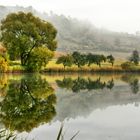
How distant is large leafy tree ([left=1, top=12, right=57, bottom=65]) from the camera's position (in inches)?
3275

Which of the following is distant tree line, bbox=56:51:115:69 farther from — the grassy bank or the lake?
the lake

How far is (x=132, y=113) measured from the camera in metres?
25.3

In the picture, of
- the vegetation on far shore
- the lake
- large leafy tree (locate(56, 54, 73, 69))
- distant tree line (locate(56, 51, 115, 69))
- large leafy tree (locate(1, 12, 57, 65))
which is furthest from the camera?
distant tree line (locate(56, 51, 115, 69))

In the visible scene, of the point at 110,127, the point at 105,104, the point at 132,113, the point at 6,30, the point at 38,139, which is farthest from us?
the point at 6,30

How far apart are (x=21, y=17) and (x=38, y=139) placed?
241 ft

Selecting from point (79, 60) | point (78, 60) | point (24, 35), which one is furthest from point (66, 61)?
point (24, 35)

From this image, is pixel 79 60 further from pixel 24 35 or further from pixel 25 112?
pixel 25 112

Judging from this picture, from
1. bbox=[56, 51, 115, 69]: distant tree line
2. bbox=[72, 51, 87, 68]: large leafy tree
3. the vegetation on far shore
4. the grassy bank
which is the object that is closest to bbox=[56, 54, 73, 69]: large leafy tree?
bbox=[56, 51, 115, 69]: distant tree line

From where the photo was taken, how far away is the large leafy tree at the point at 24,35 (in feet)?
273

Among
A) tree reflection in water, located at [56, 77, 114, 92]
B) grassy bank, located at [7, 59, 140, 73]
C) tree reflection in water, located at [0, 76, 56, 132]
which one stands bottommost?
grassy bank, located at [7, 59, 140, 73]

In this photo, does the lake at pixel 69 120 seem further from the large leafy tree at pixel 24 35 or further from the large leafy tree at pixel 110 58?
the large leafy tree at pixel 110 58

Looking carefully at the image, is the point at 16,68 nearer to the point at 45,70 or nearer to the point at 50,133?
the point at 45,70

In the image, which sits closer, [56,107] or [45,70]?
[56,107]

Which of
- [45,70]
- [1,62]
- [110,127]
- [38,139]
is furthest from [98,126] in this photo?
[45,70]
